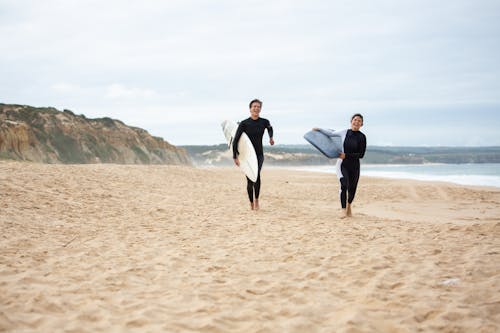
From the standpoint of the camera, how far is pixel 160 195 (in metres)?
9.80

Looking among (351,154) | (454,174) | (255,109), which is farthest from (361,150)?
(454,174)

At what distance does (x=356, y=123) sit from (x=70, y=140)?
26.0 metres

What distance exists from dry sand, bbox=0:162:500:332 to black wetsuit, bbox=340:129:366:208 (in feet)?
2.39

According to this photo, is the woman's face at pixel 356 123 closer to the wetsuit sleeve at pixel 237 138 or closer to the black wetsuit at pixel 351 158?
the black wetsuit at pixel 351 158

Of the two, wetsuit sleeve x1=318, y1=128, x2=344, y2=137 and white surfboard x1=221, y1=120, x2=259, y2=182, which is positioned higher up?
wetsuit sleeve x1=318, y1=128, x2=344, y2=137

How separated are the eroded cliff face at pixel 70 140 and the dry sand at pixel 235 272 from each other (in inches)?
675

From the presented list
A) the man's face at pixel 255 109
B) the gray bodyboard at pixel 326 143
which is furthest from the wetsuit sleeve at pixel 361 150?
the man's face at pixel 255 109

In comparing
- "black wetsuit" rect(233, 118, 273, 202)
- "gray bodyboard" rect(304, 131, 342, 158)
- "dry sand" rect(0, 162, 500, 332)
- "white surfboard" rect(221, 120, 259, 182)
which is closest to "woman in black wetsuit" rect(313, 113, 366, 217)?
"gray bodyboard" rect(304, 131, 342, 158)

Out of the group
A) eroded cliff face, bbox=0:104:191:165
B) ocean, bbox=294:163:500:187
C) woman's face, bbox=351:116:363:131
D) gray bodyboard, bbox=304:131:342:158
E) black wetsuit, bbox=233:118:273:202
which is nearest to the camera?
woman's face, bbox=351:116:363:131

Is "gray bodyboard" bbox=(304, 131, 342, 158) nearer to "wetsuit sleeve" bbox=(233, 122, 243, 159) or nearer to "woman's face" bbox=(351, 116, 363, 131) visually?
"woman's face" bbox=(351, 116, 363, 131)

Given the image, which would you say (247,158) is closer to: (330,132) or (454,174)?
(330,132)

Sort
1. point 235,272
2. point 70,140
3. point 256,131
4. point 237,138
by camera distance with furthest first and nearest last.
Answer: point 70,140
point 237,138
point 256,131
point 235,272

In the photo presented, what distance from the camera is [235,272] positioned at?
12.1 ft

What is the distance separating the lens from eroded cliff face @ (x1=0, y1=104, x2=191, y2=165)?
70.4 feet
